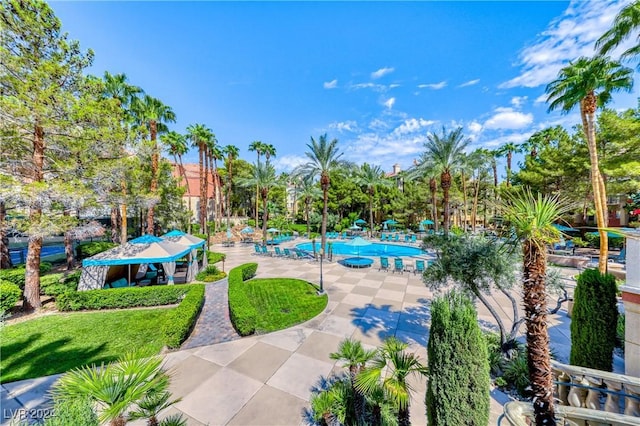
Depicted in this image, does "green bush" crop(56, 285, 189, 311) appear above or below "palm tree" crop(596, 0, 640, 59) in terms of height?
below

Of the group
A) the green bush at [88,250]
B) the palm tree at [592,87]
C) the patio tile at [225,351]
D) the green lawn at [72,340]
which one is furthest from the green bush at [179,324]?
the palm tree at [592,87]

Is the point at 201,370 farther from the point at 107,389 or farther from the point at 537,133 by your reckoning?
the point at 537,133

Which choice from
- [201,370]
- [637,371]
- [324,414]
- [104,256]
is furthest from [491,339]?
[104,256]

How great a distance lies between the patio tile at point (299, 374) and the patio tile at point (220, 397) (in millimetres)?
513

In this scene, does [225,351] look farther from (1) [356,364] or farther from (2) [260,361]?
(1) [356,364]

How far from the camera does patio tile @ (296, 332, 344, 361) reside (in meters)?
6.57

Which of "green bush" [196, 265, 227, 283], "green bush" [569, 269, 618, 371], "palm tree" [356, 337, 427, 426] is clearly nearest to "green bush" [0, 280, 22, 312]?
"green bush" [196, 265, 227, 283]

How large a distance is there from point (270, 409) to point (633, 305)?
7.61 meters

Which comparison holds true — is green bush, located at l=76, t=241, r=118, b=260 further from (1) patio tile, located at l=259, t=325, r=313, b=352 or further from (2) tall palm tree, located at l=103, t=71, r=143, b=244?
(1) patio tile, located at l=259, t=325, r=313, b=352

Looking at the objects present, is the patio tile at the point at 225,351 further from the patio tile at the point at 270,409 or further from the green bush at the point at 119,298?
the green bush at the point at 119,298

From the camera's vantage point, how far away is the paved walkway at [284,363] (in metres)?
4.74

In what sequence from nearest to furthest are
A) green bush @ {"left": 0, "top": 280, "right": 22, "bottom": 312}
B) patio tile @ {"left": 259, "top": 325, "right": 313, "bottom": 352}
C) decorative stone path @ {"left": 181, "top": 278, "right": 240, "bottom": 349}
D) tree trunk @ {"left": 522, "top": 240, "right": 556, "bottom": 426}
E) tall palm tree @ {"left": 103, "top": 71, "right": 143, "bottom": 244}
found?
tree trunk @ {"left": 522, "top": 240, "right": 556, "bottom": 426}
patio tile @ {"left": 259, "top": 325, "right": 313, "bottom": 352}
decorative stone path @ {"left": 181, "top": 278, "right": 240, "bottom": 349}
green bush @ {"left": 0, "top": 280, "right": 22, "bottom": 312}
tall palm tree @ {"left": 103, "top": 71, "right": 143, "bottom": 244}

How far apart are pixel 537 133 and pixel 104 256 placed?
4434 centimetres

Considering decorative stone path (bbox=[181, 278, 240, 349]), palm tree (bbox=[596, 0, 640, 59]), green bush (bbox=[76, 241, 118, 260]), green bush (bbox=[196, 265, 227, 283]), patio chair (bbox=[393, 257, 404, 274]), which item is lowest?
decorative stone path (bbox=[181, 278, 240, 349])
